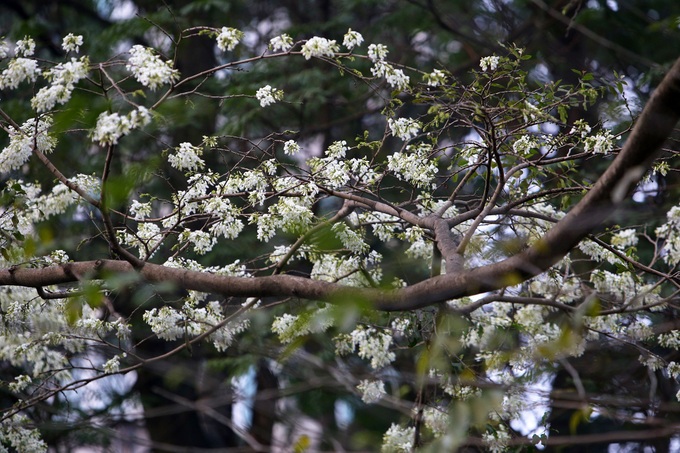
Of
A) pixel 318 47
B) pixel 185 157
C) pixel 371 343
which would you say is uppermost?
pixel 318 47

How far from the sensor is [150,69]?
245cm

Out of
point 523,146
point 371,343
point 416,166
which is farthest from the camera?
point 371,343

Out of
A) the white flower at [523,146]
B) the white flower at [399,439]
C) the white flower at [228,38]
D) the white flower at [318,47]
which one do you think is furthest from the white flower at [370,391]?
the white flower at [228,38]

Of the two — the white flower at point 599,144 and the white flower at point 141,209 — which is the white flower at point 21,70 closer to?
the white flower at point 141,209

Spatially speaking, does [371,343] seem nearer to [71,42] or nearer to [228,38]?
[228,38]

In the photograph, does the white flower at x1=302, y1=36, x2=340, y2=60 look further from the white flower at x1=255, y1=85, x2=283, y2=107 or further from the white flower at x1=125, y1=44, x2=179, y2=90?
the white flower at x1=125, y1=44, x2=179, y2=90

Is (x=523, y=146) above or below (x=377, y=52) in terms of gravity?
below

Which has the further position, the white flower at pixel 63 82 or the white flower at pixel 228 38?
the white flower at pixel 228 38

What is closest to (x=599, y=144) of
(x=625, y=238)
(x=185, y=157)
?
(x=625, y=238)

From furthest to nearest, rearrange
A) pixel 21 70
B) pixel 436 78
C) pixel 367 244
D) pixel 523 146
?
pixel 367 244, pixel 523 146, pixel 436 78, pixel 21 70

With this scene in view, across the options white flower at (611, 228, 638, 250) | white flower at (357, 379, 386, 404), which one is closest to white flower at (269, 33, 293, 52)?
white flower at (357, 379, 386, 404)

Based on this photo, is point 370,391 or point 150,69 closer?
point 150,69

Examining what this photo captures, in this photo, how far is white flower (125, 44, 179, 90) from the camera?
8.00 feet

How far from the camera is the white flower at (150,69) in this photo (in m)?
2.44
